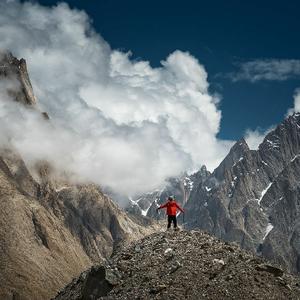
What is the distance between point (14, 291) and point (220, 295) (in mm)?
163003

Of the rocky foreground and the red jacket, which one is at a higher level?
the red jacket

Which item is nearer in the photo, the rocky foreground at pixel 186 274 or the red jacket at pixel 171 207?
the rocky foreground at pixel 186 274

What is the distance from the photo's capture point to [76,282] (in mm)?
49000

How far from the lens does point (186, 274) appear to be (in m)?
40.0

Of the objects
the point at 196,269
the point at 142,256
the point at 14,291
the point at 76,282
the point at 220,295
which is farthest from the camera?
the point at 14,291

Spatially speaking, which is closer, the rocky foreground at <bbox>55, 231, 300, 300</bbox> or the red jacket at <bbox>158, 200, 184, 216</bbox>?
the rocky foreground at <bbox>55, 231, 300, 300</bbox>

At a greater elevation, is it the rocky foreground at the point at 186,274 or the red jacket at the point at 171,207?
the red jacket at the point at 171,207

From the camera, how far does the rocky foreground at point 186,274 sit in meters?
38.1

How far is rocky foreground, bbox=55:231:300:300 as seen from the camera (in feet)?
125

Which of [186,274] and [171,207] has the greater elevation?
[171,207]

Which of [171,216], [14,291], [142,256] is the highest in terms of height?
[14,291]

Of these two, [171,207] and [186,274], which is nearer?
[186,274]

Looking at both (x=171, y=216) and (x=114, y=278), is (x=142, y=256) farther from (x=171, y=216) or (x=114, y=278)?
(x=171, y=216)

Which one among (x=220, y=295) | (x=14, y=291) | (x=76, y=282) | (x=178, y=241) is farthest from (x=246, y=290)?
(x=14, y=291)
